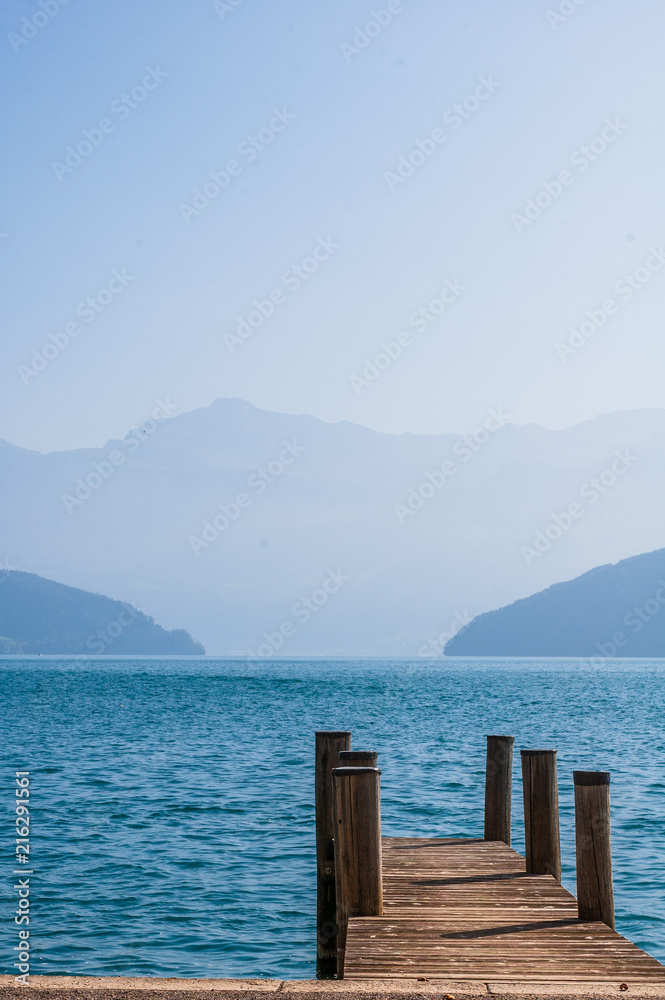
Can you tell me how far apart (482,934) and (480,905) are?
0.96 meters

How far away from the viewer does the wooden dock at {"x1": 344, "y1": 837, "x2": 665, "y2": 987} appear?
21.7 ft

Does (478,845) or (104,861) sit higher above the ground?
(478,845)

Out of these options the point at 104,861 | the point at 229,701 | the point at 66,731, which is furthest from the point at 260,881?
the point at 229,701

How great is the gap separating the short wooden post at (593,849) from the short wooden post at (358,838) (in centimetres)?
172

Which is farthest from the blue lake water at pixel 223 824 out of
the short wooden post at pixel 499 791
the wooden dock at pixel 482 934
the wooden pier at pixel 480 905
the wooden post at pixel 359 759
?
the wooden post at pixel 359 759

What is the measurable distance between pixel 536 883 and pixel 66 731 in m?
37.6

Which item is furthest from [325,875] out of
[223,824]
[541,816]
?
[223,824]

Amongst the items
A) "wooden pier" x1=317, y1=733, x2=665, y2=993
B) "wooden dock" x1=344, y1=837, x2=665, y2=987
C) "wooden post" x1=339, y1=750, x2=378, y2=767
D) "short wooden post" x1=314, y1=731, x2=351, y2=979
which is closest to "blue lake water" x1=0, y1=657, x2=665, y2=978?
"short wooden post" x1=314, y1=731, x2=351, y2=979

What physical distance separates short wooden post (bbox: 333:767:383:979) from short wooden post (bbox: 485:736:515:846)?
15.6ft

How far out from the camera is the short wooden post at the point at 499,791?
1242cm

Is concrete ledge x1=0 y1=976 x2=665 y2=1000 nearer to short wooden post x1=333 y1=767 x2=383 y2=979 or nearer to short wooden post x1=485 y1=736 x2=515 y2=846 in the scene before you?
short wooden post x1=333 y1=767 x2=383 y2=979

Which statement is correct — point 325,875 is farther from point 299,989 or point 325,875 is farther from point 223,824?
point 223,824

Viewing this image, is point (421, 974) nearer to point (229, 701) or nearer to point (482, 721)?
point (482, 721)

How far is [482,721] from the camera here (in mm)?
49312
